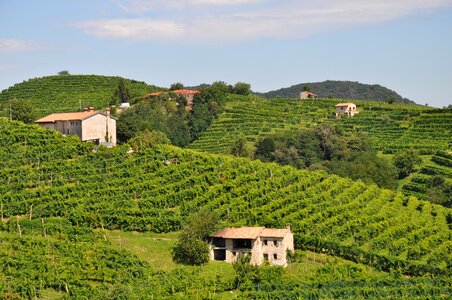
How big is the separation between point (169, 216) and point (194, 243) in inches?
175

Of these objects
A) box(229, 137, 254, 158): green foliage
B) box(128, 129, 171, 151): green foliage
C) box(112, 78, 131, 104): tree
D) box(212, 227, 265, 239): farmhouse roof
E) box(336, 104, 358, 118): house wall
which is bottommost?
box(212, 227, 265, 239): farmhouse roof

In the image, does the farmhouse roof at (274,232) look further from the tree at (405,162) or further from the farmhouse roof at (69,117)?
the tree at (405,162)

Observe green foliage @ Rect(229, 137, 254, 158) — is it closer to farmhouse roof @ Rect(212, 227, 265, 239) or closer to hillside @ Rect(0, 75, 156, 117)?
hillside @ Rect(0, 75, 156, 117)

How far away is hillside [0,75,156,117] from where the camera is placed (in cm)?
9564

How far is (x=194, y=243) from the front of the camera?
41.2 meters

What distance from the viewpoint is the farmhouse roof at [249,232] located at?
42.7 metres

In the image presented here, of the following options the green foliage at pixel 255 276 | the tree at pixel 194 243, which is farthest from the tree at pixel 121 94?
the green foliage at pixel 255 276

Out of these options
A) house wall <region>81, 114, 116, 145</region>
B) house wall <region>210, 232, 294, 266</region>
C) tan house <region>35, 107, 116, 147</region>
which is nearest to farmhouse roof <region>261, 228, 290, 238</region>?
house wall <region>210, 232, 294, 266</region>

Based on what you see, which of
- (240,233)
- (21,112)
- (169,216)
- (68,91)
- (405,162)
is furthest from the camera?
(68,91)

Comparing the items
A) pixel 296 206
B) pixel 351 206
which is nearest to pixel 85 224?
pixel 296 206

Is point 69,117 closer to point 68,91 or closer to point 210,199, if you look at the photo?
point 210,199

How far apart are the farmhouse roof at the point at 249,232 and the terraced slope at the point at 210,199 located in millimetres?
1632

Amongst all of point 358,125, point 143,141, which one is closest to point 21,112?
point 143,141

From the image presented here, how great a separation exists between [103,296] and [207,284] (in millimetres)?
5728
